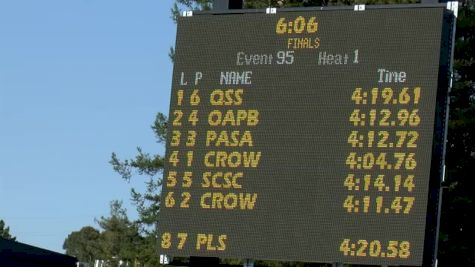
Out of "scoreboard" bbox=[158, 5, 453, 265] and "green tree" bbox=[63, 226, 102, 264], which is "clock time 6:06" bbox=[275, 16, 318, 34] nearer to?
"scoreboard" bbox=[158, 5, 453, 265]

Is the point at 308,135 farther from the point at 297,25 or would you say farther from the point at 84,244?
the point at 84,244

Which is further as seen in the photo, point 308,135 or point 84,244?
point 84,244

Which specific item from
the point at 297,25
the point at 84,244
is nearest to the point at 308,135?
A: the point at 297,25

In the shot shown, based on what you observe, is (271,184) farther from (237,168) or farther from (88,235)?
(88,235)

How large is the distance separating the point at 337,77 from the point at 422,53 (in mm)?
1255

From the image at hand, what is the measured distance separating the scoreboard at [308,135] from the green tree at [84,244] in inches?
2541

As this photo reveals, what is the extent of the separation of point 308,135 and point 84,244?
77.7 meters

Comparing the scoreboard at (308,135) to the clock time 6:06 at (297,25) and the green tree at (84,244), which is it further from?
the green tree at (84,244)

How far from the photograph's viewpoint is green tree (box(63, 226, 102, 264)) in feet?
286

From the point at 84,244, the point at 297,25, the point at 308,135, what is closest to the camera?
the point at 308,135

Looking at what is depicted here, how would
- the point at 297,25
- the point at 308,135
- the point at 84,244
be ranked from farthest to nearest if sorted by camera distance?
1. the point at 84,244
2. the point at 297,25
3. the point at 308,135

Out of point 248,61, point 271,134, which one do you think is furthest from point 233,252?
point 248,61

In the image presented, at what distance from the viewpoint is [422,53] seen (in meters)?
15.6

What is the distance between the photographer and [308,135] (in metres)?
16.1
